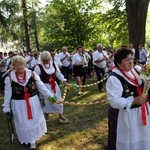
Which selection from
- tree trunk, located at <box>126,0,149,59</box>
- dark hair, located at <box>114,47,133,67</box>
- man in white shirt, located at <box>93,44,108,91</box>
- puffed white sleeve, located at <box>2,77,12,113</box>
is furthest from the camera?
tree trunk, located at <box>126,0,149,59</box>

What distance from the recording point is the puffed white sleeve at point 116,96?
13.6 feet

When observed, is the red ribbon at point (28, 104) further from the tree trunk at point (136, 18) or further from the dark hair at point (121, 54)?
the tree trunk at point (136, 18)

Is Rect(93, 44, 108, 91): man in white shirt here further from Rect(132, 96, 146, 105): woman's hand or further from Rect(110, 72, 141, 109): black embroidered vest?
Rect(132, 96, 146, 105): woman's hand

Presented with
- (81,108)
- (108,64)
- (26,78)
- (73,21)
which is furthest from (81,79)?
(73,21)

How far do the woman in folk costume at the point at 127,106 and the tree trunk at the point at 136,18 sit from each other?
14.9m

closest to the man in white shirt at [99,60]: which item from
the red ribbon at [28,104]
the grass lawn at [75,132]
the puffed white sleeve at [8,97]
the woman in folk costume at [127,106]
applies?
the grass lawn at [75,132]

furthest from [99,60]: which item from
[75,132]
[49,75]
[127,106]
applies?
[127,106]

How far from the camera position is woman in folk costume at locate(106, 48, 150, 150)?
13.7 ft

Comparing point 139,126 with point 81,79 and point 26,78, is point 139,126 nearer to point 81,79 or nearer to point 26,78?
point 26,78

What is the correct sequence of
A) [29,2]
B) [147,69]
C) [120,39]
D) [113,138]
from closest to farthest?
[147,69], [113,138], [29,2], [120,39]

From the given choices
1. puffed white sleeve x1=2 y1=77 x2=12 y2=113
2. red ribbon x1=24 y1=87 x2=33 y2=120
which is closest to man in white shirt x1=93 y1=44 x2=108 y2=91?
red ribbon x1=24 y1=87 x2=33 y2=120

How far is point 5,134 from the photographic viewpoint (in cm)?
802

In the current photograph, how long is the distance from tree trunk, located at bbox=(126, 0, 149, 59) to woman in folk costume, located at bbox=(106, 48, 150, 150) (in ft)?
48.8

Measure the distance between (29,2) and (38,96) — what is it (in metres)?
22.8
